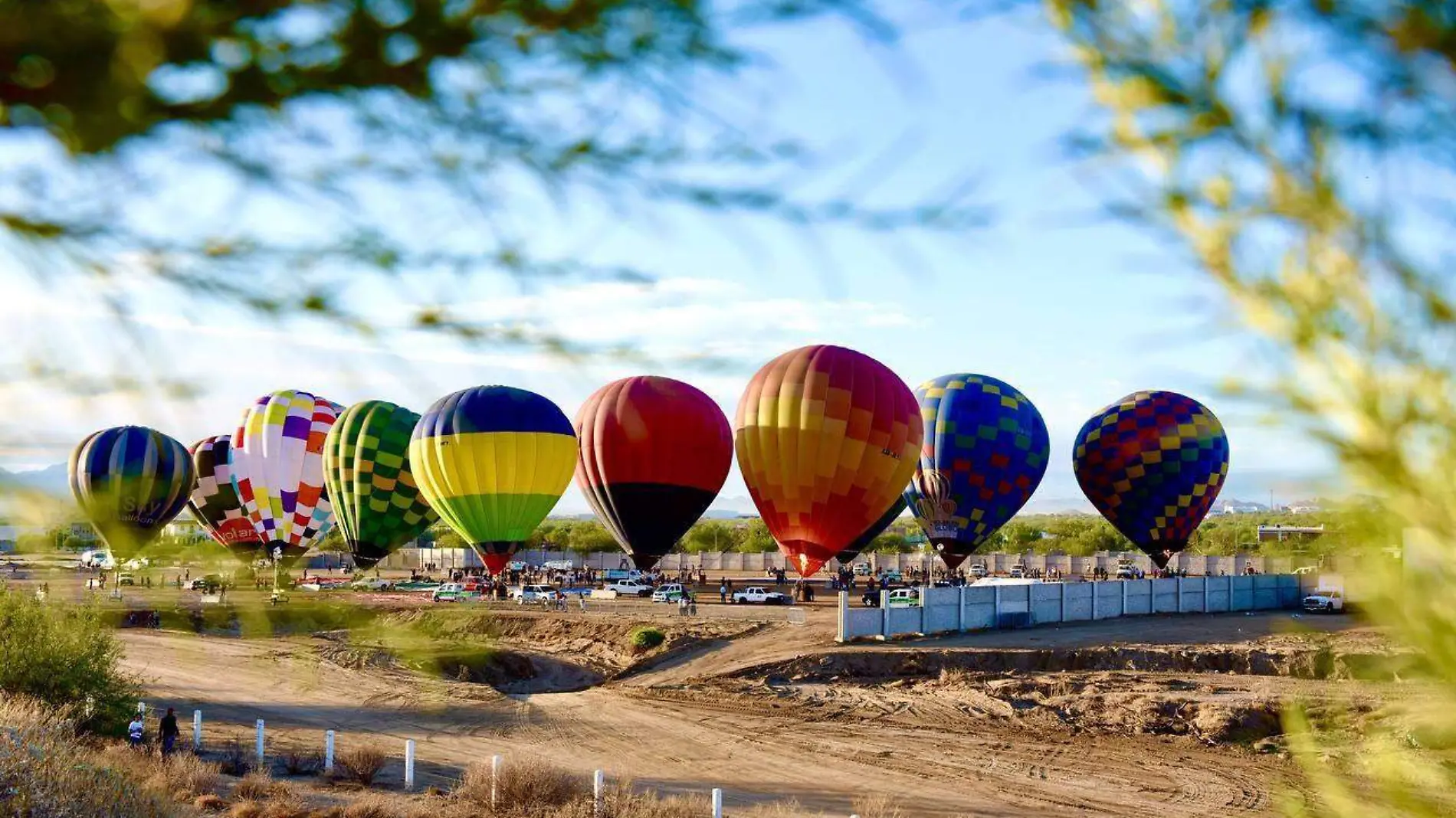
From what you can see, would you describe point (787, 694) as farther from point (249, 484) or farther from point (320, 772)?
point (249, 484)

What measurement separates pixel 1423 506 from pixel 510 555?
3457cm

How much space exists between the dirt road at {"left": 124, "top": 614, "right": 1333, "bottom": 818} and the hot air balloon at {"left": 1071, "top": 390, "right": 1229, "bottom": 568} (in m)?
12.7

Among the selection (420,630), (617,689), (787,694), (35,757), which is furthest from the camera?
(617,689)

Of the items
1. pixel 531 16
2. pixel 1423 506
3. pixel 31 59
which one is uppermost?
pixel 531 16

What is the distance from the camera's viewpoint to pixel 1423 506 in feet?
9.52

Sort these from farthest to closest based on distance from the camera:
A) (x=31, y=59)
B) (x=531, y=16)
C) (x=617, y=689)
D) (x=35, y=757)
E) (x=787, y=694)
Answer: (x=617, y=689), (x=787, y=694), (x=35, y=757), (x=531, y=16), (x=31, y=59)

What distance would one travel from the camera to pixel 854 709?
2983cm

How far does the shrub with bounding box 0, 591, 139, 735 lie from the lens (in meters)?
21.6

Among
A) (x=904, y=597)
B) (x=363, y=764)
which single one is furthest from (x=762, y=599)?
(x=363, y=764)

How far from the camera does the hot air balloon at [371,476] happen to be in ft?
120

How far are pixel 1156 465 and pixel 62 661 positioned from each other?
40101mm

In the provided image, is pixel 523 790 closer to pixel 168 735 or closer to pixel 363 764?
pixel 363 764

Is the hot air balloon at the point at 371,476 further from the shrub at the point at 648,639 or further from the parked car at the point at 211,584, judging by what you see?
the parked car at the point at 211,584

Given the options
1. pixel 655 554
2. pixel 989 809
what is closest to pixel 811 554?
pixel 655 554
